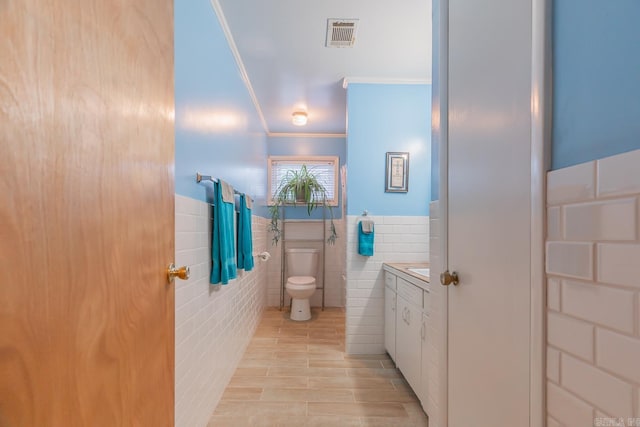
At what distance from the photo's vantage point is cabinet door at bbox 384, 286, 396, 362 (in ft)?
7.99

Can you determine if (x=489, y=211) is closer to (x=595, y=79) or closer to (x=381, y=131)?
(x=595, y=79)

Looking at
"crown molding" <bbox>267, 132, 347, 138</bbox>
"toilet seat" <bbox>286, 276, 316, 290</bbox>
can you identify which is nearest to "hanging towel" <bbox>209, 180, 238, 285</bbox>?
"toilet seat" <bbox>286, 276, 316, 290</bbox>

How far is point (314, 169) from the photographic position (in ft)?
14.2

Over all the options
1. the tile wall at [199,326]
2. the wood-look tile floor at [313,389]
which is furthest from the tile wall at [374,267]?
the tile wall at [199,326]

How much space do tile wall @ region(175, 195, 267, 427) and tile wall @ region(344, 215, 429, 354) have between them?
102cm

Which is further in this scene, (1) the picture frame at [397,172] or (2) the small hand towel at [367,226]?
(1) the picture frame at [397,172]

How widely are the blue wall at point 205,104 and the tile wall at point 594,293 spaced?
4.35ft

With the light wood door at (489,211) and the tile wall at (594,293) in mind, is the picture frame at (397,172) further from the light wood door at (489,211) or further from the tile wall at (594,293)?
the tile wall at (594,293)

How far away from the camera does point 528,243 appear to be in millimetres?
676

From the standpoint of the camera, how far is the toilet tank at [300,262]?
4.00 meters

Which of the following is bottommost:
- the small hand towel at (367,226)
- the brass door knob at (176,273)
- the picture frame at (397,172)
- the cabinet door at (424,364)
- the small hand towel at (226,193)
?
the cabinet door at (424,364)

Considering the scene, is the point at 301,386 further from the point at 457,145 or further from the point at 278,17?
the point at 278,17

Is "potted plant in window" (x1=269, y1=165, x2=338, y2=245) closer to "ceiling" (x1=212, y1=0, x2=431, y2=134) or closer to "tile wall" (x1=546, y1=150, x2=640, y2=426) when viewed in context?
"ceiling" (x1=212, y1=0, x2=431, y2=134)

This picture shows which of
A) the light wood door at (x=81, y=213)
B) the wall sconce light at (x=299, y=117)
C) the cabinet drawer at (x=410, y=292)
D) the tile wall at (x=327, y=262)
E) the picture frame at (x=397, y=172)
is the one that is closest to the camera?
the light wood door at (x=81, y=213)
